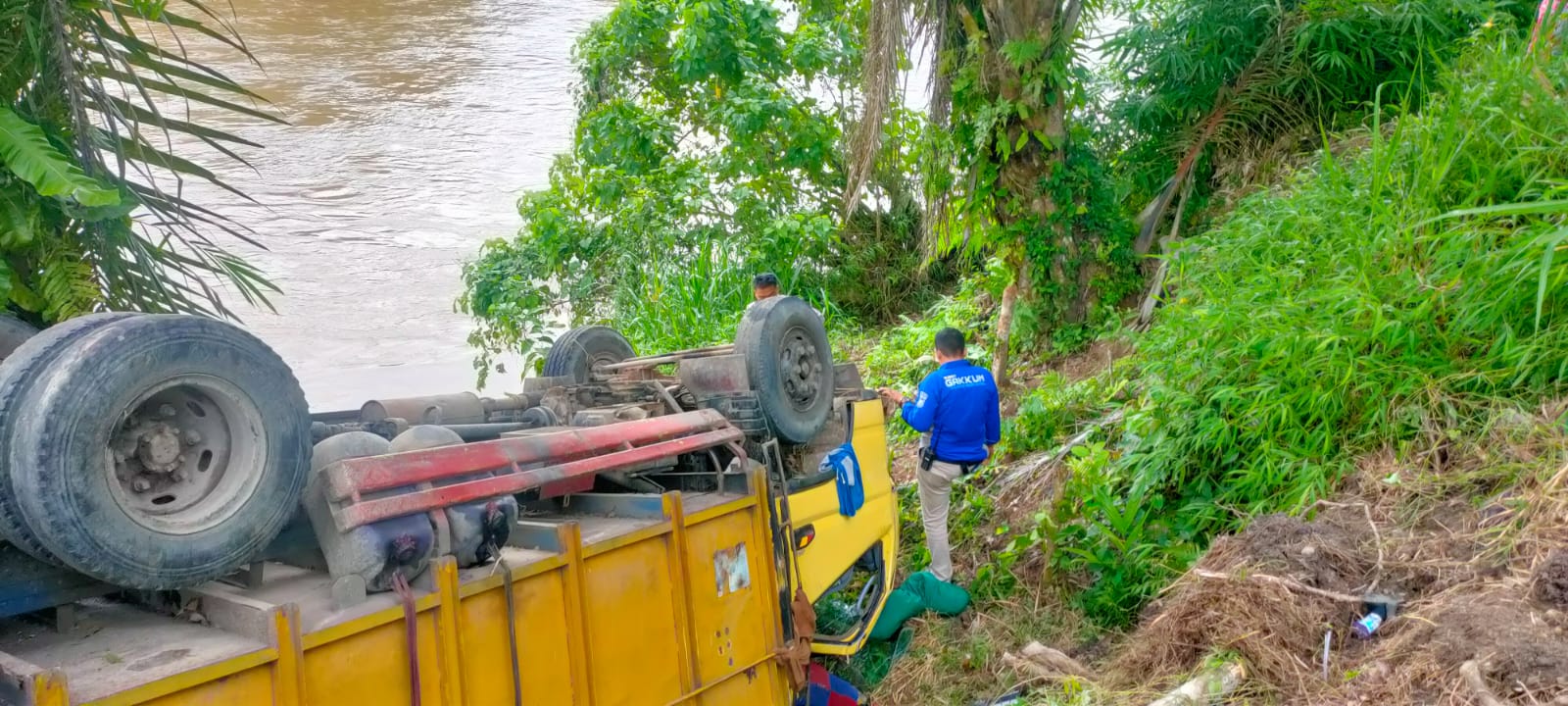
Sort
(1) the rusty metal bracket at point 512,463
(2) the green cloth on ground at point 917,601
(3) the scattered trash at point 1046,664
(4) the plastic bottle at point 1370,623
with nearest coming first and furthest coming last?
(1) the rusty metal bracket at point 512,463, (4) the plastic bottle at point 1370,623, (3) the scattered trash at point 1046,664, (2) the green cloth on ground at point 917,601

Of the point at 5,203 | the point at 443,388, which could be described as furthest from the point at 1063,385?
the point at 443,388

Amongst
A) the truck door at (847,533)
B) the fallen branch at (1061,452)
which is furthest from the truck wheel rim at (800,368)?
the fallen branch at (1061,452)

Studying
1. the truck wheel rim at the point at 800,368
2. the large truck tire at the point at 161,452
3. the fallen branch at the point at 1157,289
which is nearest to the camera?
the large truck tire at the point at 161,452

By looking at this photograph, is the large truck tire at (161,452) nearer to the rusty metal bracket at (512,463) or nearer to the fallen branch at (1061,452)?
the rusty metal bracket at (512,463)

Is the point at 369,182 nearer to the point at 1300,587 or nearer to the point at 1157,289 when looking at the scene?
the point at 1157,289

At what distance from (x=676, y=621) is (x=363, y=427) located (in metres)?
1.39

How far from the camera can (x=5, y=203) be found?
3809 millimetres

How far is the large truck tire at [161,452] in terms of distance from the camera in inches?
100

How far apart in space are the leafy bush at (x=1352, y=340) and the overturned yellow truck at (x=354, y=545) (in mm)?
2121

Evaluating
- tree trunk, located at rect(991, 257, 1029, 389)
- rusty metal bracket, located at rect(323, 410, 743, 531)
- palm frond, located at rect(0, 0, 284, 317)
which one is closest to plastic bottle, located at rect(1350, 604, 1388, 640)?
rusty metal bracket, located at rect(323, 410, 743, 531)

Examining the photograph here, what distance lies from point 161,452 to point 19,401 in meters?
0.37

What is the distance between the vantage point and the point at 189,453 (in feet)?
9.70

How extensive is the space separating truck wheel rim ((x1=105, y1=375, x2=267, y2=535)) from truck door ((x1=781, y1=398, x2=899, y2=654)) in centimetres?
222

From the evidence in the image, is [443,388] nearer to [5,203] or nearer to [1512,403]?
[5,203]
